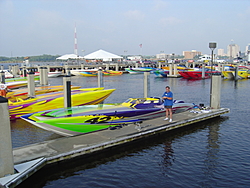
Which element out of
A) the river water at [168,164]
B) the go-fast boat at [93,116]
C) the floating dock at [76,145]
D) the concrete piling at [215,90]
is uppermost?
the concrete piling at [215,90]

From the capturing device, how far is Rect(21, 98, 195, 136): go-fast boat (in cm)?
1097

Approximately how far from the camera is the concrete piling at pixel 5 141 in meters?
6.84

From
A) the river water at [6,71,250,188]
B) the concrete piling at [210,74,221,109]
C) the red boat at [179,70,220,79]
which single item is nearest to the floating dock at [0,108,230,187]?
the river water at [6,71,250,188]

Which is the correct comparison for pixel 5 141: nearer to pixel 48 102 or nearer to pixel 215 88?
pixel 48 102

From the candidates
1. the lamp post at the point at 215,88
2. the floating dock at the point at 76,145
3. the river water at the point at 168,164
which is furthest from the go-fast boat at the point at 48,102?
the lamp post at the point at 215,88

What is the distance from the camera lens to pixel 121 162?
973 cm

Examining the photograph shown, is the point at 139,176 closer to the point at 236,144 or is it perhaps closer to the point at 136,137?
the point at 136,137

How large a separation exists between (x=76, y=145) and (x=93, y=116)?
2.15 metres

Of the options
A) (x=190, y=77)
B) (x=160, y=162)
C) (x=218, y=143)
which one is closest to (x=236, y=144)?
(x=218, y=143)

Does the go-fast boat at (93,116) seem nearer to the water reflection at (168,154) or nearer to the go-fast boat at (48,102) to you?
the water reflection at (168,154)

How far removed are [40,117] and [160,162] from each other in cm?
540

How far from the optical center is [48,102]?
1655 cm

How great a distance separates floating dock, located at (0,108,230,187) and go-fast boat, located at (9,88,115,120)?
6.04 metres

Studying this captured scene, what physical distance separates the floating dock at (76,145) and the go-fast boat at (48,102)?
19.8 ft
